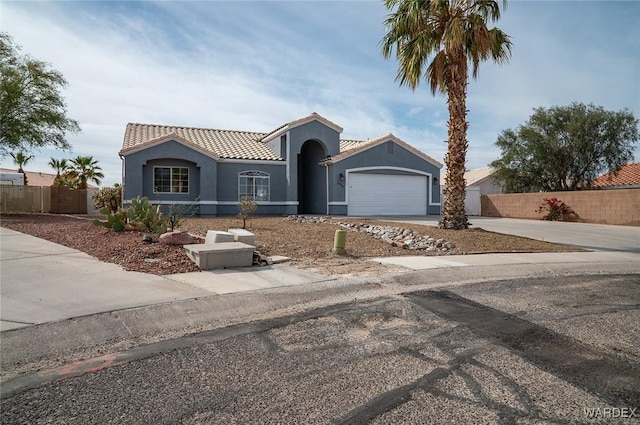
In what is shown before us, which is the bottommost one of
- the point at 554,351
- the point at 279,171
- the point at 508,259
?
the point at 554,351

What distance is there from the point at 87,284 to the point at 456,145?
12704mm

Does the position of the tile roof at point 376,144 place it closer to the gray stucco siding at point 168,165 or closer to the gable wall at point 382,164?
the gable wall at point 382,164

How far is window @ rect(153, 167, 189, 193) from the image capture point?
22.4m

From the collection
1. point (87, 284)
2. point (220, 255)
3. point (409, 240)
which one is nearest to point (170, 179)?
point (409, 240)

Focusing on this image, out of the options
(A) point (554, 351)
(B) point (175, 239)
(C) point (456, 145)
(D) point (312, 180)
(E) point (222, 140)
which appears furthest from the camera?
(D) point (312, 180)

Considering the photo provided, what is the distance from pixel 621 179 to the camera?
30.7 m

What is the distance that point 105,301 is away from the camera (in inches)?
235

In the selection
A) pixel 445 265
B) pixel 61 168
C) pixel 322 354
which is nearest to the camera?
pixel 322 354

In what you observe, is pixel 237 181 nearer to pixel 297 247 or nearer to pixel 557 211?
pixel 297 247

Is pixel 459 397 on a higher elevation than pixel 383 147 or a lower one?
lower

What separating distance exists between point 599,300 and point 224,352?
6015mm

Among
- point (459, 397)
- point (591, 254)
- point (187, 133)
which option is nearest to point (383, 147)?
point (187, 133)

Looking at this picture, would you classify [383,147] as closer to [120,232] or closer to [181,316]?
[120,232]

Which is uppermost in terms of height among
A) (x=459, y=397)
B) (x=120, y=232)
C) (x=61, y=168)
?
(x=61, y=168)
